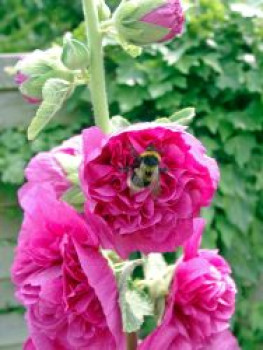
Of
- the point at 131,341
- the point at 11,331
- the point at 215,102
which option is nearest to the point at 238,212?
the point at 215,102

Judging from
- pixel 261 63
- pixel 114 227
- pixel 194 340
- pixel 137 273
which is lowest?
pixel 137 273

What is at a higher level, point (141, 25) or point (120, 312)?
point (141, 25)

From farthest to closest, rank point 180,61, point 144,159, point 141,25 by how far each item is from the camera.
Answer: point 180,61 < point 141,25 < point 144,159

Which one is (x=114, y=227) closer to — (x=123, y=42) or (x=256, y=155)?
(x=123, y=42)

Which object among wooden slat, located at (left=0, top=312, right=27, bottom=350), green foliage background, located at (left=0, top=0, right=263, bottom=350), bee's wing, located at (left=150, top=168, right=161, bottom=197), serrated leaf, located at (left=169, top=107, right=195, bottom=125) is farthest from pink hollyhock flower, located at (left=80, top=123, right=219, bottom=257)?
wooden slat, located at (left=0, top=312, right=27, bottom=350)

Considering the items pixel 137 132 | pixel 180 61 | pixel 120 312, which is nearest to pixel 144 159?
pixel 137 132

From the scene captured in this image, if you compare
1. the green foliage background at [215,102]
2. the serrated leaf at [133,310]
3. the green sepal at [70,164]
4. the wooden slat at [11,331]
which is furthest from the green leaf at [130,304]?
the wooden slat at [11,331]

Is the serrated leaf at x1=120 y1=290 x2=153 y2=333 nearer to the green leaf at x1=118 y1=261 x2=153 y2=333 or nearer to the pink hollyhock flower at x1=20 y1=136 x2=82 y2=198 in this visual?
the green leaf at x1=118 y1=261 x2=153 y2=333
